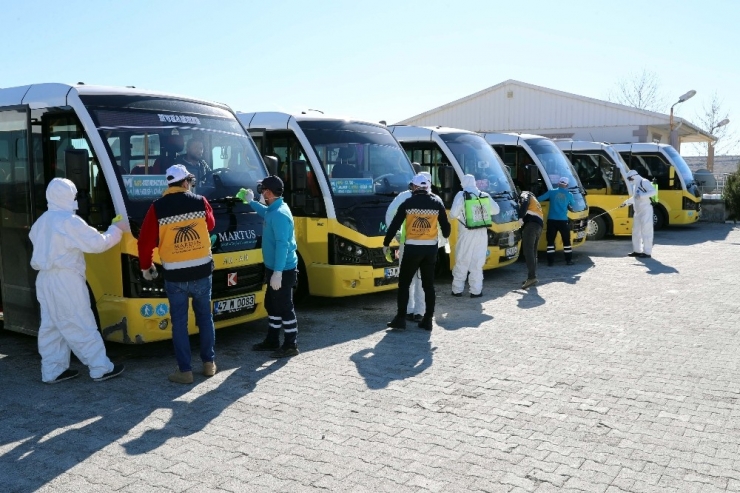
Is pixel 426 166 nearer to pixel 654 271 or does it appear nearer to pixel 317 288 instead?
pixel 317 288

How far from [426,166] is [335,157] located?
298cm

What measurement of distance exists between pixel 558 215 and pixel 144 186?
899 cm

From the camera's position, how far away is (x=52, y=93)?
6855 mm

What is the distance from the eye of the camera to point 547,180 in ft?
47.3

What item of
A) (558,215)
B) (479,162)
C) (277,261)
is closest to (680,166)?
(558,215)

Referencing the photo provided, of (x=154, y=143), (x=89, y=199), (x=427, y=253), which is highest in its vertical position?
(x=154, y=143)

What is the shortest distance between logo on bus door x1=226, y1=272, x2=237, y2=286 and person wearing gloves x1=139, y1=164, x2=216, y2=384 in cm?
76

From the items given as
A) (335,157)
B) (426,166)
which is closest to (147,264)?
(335,157)

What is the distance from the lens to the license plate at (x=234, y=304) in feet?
23.1

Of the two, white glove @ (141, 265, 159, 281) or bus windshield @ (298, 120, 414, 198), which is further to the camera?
bus windshield @ (298, 120, 414, 198)

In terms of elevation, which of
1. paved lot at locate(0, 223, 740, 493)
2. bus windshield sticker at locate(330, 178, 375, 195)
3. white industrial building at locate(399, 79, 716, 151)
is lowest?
paved lot at locate(0, 223, 740, 493)

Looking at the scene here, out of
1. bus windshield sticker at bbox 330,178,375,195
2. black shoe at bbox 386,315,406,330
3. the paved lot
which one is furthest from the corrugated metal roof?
black shoe at bbox 386,315,406,330

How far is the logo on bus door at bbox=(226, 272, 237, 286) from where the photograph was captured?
709 cm

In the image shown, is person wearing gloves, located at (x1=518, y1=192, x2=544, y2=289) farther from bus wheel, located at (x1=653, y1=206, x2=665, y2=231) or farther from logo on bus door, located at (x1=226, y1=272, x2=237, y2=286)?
bus wheel, located at (x1=653, y1=206, x2=665, y2=231)
